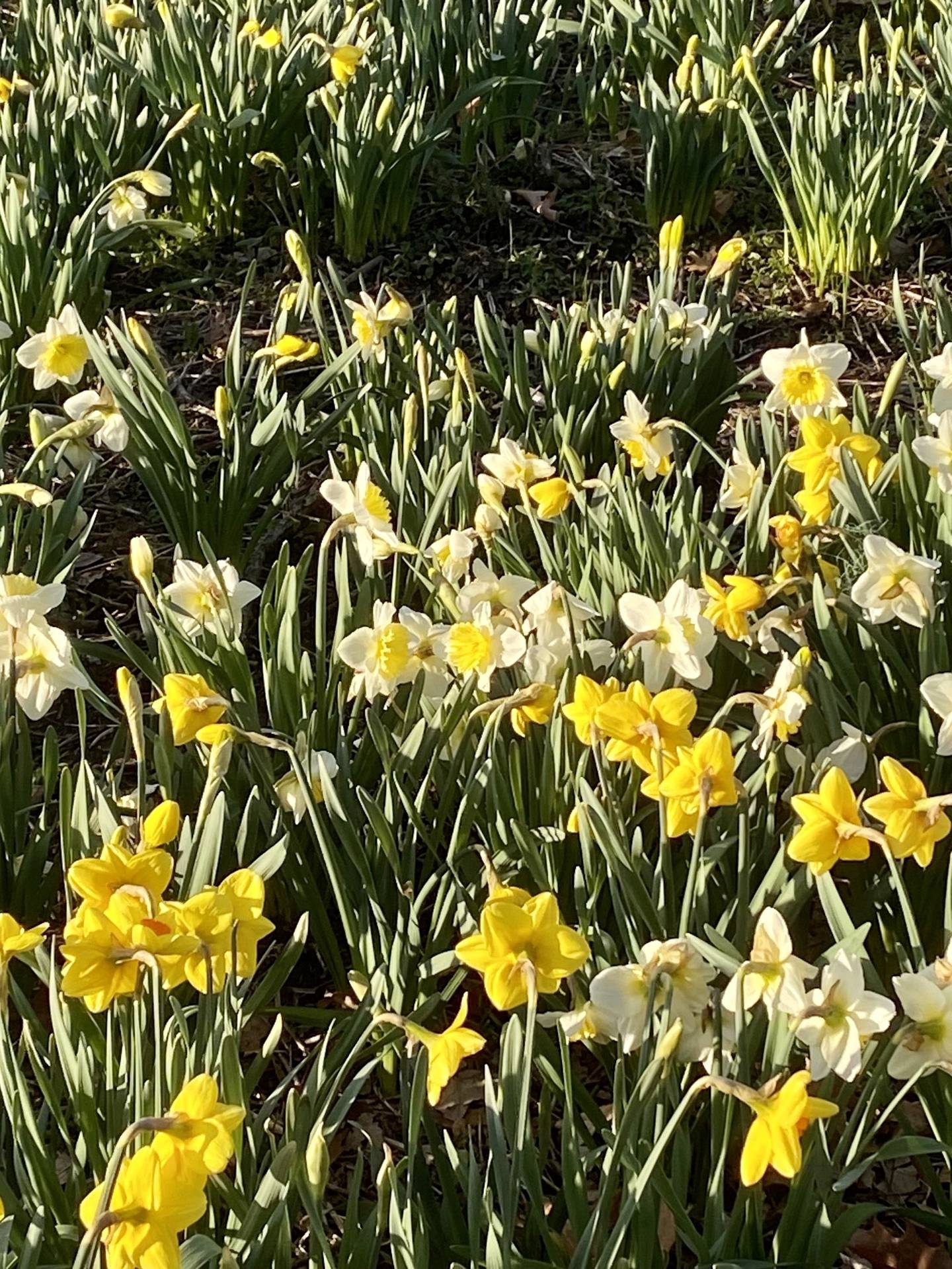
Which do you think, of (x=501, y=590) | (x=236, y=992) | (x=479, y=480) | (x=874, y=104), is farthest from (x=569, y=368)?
(x=236, y=992)

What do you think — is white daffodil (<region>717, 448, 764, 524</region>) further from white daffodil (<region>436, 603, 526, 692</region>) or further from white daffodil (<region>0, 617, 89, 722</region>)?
white daffodil (<region>0, 617, 89, 722</region>)

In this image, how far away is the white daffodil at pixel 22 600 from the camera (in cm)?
164

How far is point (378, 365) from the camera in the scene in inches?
100

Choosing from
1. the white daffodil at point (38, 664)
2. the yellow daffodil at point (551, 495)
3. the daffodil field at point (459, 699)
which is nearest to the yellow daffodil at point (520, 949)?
the daffodil field at point (459, 699)

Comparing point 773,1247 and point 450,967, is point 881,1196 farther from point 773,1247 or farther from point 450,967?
point 450,967

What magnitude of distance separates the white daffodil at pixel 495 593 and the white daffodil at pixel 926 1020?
0.77m

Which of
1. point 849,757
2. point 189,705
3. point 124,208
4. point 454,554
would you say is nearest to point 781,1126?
point 849,757

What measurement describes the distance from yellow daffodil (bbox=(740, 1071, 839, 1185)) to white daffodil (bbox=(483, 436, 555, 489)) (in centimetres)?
118

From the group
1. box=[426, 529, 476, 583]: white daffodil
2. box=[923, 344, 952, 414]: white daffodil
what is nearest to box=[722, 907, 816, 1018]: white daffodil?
box=[426, 529, 476, 583]: white daffodil

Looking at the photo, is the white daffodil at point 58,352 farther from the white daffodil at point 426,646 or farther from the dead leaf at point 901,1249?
the dead leaf at point 901,1249

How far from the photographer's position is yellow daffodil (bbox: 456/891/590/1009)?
1165 mm

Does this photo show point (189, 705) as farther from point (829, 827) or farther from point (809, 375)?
point (809, 375)

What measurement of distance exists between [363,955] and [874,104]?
8.18 ft

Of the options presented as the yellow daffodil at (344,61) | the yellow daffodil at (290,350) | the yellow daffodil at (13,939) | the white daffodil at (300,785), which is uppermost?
A: the yellow daffodil at (344,61)
